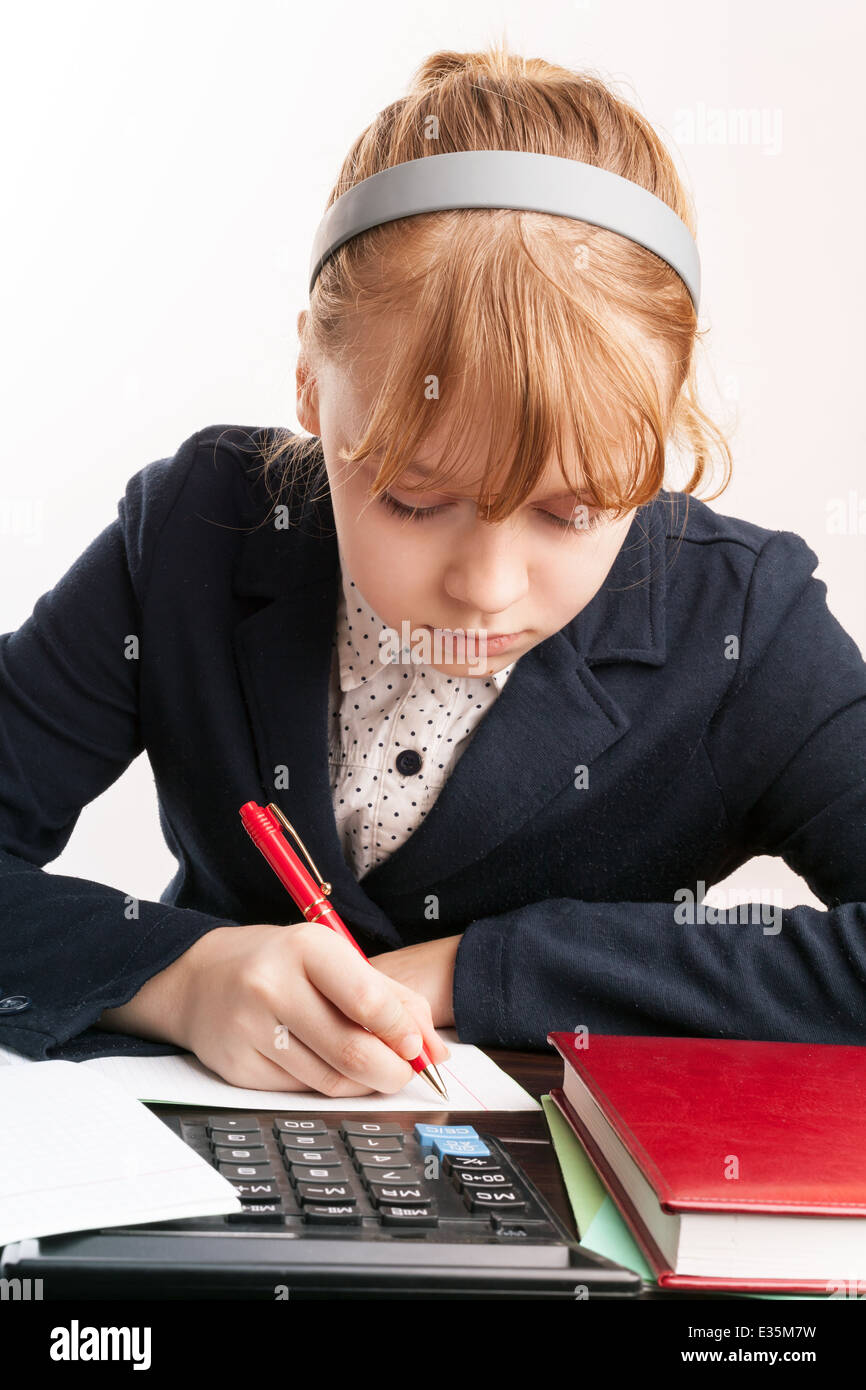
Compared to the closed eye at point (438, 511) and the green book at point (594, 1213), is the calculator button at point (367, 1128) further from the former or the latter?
the closed eye at point (438, 511)

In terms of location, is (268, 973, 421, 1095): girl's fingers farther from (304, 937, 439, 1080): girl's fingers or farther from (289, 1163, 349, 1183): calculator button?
(289, 1163, 349, 1183): calculator button

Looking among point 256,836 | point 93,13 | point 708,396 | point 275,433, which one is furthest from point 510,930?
point 93,13

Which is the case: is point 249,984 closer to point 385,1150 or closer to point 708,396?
point 385,1150

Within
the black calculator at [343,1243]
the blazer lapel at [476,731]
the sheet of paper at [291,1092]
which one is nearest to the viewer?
the black calculator at [343,1243]

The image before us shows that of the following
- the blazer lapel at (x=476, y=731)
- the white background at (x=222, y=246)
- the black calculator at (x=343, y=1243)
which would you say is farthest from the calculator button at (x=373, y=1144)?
the white background at (x=222, y=246)

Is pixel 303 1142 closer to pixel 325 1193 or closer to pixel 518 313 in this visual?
pixel 325 1193

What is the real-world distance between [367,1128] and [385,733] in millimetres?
499

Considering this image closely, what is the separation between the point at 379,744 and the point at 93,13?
1948mm

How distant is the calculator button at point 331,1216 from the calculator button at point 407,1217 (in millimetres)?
12

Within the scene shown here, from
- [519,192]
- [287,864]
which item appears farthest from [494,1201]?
[519,192]

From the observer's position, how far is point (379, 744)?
116cm

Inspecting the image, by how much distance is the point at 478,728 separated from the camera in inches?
43.9

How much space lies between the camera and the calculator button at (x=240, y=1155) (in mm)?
620

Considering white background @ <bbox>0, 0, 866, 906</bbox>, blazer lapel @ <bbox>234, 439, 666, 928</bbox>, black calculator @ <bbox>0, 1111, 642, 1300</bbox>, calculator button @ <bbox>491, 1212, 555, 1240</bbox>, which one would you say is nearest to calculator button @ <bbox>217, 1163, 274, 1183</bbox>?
black calculator @ <bbox>0, 1111, 642, 1300</bbox>
